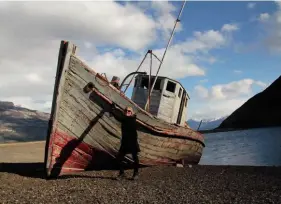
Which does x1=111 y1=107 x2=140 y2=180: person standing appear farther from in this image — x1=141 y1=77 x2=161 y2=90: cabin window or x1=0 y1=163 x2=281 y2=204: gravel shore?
x1=141 y1=77 x2=161 y2=90: cabin window

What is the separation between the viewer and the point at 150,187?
33.9 ft

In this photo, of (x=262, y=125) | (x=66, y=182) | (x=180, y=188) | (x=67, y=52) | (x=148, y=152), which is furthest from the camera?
(x=262, y=125)

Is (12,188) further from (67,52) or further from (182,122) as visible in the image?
(182,122)

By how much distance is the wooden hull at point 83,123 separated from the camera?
12312 mm

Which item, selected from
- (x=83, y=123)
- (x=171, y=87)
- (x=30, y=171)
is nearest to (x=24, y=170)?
(x=30, y=171)

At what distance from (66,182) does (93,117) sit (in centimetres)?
258

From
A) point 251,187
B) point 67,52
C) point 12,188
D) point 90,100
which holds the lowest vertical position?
point 12,188

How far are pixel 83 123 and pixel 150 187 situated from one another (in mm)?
3710

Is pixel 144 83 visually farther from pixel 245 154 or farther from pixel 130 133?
pixel 245 154

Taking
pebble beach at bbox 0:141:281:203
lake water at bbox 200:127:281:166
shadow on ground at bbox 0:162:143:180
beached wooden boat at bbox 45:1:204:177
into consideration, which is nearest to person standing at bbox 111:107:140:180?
pebble beach at bbox 0:141:281:203

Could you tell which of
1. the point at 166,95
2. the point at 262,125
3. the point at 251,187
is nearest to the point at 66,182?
the point at 251,187

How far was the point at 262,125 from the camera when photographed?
18975 centimetres

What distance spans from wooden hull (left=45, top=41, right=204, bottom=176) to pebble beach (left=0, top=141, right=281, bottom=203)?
56cm

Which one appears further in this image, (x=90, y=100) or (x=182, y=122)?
(x=182, y=122)
